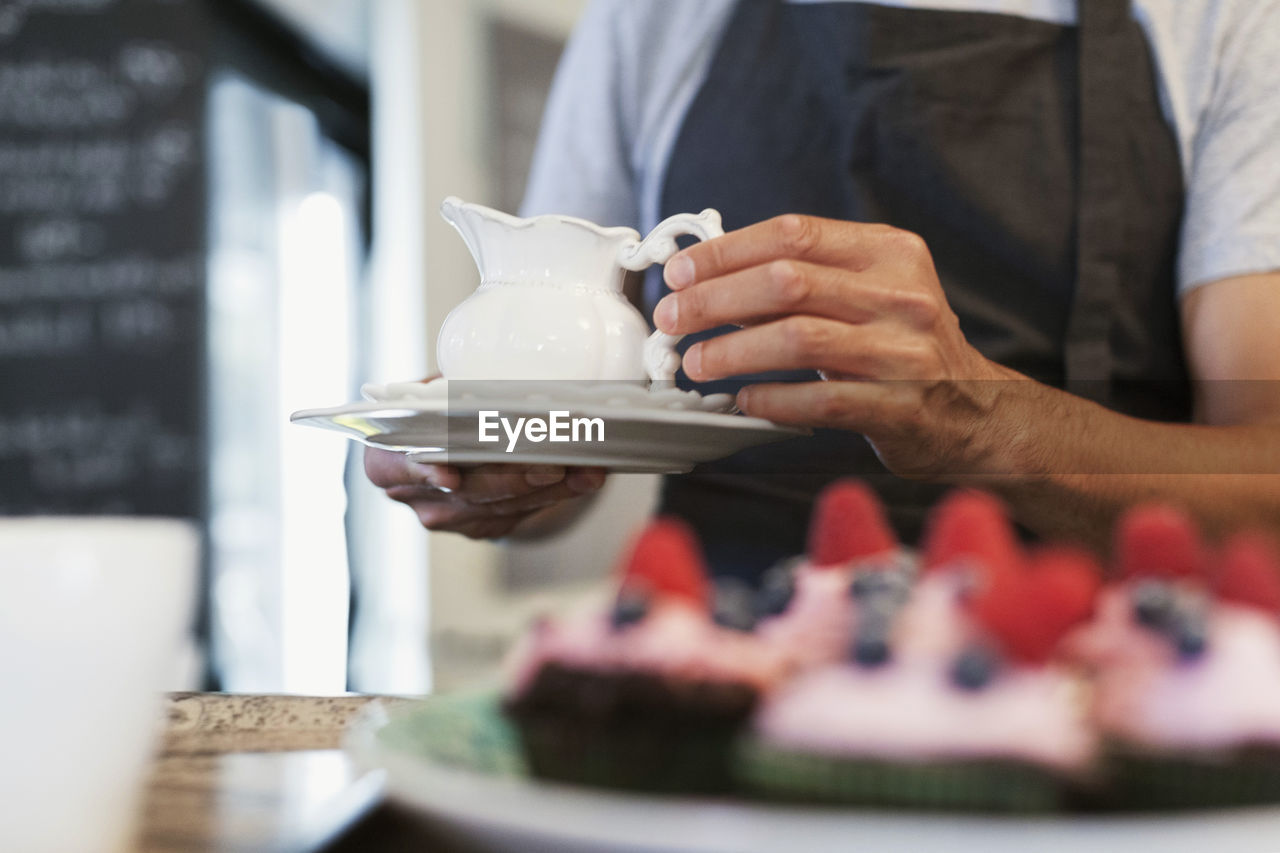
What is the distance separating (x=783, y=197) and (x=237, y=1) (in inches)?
55.8

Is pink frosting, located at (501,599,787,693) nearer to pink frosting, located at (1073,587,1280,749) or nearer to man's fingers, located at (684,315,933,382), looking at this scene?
pink frosting, located at (1073,587,1280,749)

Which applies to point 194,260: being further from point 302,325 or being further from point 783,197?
point 783,197

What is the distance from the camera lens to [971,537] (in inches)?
10.4

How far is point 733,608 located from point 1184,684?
0.11 metres

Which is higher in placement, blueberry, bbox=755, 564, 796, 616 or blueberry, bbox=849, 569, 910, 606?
blueberry, bbox=849, 569, 910, 606

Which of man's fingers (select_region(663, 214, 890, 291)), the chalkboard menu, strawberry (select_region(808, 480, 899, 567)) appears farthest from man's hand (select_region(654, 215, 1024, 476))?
the chalkboard menu

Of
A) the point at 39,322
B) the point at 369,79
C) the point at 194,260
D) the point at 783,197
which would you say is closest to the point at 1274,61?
the point at 783,197

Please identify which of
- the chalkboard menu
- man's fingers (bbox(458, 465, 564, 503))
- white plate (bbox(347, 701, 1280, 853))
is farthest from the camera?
the chalkboard menu

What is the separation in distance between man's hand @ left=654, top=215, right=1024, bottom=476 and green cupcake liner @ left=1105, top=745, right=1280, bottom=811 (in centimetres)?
28

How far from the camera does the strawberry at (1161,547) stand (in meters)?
0.25

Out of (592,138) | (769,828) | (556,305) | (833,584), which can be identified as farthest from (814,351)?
(592,138)

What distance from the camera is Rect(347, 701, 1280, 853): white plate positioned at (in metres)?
0.18

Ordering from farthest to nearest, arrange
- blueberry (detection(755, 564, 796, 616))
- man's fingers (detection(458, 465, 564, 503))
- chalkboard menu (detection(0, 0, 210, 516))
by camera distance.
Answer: chalkboard menu (detection(0, 0, 210, 516)) → man's fingers (detection(458, 465, 564, 503)) → blueberry (detection(755, 564, 796, 616))

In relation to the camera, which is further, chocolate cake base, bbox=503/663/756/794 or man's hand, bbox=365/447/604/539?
man's hand, bbox=365/447/604/539
